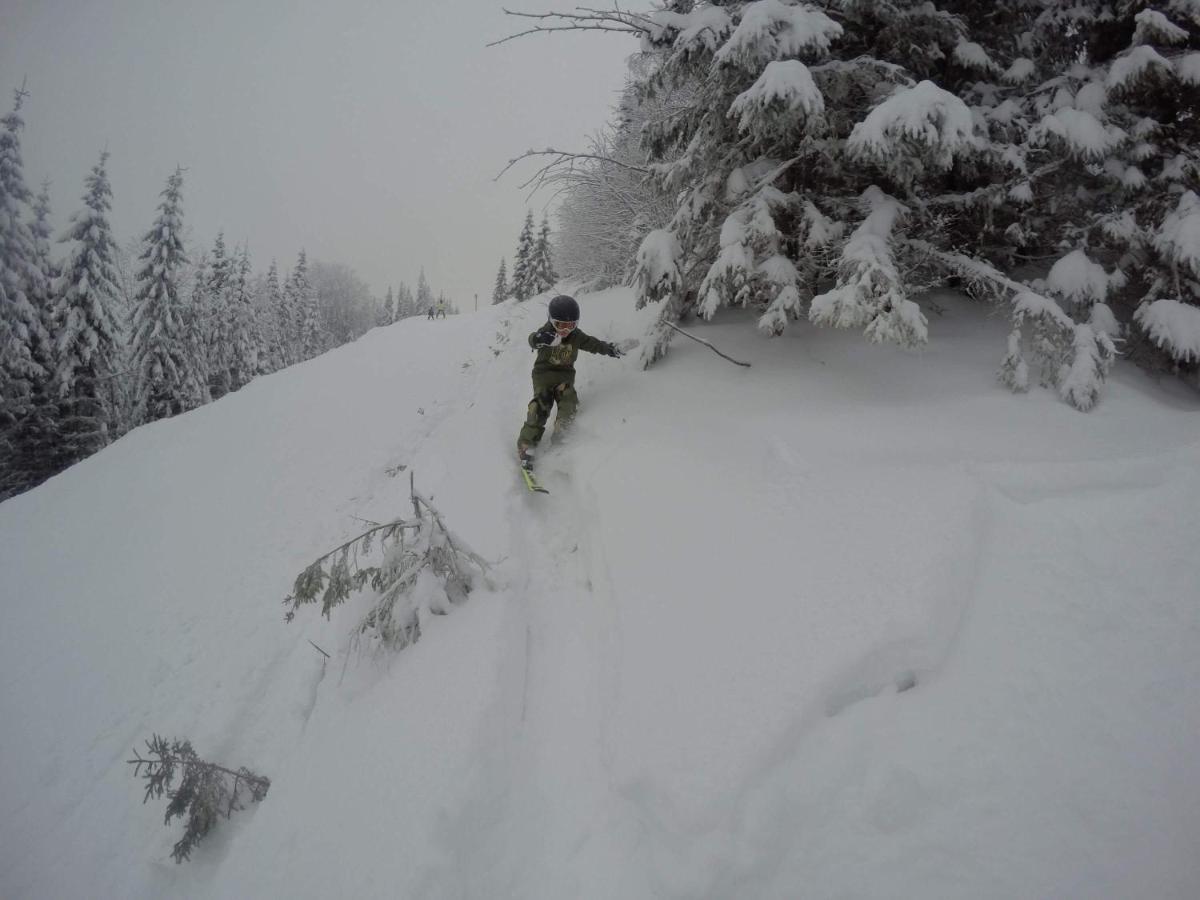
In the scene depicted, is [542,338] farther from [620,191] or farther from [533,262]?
[533,262]

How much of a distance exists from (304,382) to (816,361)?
14934mm

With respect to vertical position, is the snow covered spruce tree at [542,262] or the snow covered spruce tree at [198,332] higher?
the snow covered spruce tree at [542,262]

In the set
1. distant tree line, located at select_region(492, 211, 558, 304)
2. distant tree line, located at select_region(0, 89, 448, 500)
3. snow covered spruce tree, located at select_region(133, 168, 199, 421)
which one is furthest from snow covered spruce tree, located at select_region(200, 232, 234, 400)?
distant tree line, located at select_region(492, 211, 558, 304)

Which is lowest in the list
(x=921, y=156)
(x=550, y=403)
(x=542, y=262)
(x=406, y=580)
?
(x=406, y=580)

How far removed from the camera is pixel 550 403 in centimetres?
631

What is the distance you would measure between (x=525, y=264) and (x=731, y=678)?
42997 millimetres

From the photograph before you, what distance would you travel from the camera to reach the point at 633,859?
243 centimetres

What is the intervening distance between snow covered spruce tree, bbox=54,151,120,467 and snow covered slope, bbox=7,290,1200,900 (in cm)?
2177

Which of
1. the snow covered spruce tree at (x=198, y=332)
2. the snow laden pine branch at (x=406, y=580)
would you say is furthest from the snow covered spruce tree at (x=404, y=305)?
the snow laden pine branch at (x=406, y=580)

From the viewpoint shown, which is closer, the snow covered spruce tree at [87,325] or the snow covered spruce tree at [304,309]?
the snow covered spruce tree at [87,325]

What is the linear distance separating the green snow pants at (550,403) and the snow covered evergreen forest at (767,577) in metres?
0.30

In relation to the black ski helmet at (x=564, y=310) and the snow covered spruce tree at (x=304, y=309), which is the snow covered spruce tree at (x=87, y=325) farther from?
the snow covered spruce tree at (x=304, y=309)

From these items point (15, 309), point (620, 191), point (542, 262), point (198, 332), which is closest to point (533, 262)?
point (542, 262)

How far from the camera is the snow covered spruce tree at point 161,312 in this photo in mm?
25875
